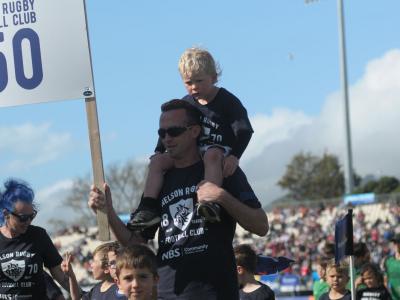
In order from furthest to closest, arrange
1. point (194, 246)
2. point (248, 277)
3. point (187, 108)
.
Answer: point (248, 277) < point (187, 108) < point (194, 246)

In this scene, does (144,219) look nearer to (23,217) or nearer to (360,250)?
(23,217)

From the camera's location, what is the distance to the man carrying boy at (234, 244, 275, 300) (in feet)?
27.9

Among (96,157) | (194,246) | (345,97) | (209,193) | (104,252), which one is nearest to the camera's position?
(209,193)

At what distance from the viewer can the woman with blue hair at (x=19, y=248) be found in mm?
7402

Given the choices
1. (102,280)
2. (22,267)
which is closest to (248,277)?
(102,280)

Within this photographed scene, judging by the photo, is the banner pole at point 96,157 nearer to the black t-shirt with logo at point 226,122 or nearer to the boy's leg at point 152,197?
the boy's leg at point 152,197

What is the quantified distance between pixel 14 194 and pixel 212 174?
2556 mm

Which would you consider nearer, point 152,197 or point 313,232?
point 152,197

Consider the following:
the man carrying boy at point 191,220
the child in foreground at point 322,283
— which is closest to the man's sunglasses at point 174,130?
the man carrying boy at point 191,220

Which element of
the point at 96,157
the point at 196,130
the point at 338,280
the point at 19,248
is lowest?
the point at 338,280

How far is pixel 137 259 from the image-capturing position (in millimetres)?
5184

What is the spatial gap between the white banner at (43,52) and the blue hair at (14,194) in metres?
1.44

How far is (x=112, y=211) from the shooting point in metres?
5.39

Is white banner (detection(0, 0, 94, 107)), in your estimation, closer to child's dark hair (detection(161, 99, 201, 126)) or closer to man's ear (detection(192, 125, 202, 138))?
child's dark hair (detection(161, 99, 201, 126))
